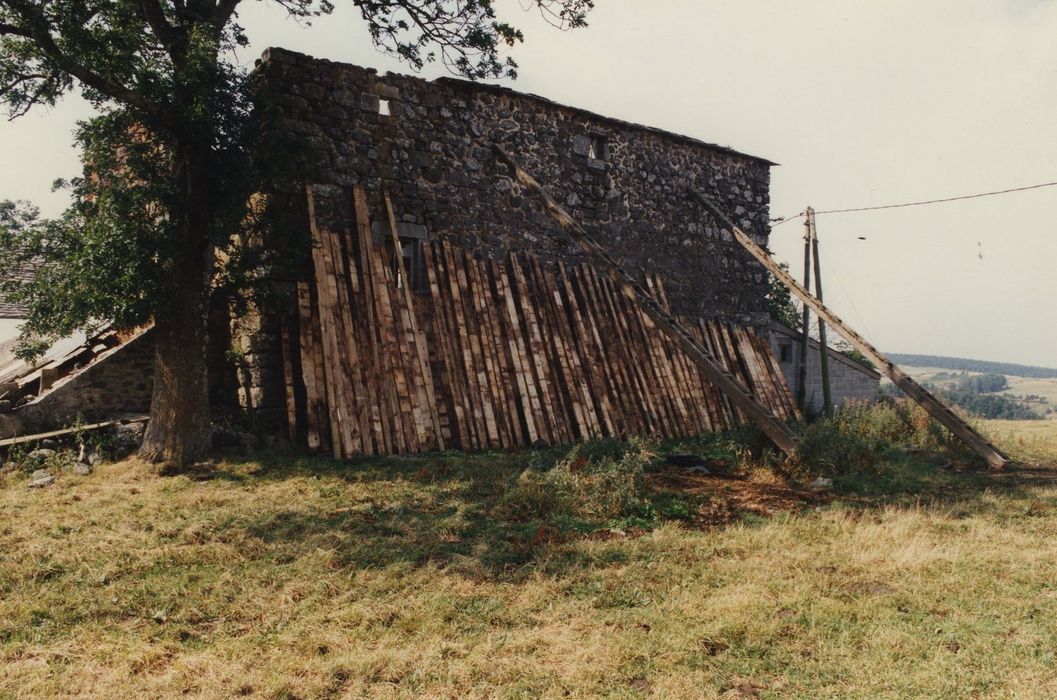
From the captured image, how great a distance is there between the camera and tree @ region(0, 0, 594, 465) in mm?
6844

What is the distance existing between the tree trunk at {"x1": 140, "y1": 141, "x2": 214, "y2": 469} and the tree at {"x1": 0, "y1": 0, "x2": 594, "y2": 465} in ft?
0.04

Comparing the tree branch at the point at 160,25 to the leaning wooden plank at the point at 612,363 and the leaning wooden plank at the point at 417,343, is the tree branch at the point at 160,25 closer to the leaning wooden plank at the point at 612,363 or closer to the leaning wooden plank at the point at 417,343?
the leaning wooden plank at the point at 417,343

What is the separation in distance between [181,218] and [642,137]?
8027 millimetres

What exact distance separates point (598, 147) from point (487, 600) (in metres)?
9.37

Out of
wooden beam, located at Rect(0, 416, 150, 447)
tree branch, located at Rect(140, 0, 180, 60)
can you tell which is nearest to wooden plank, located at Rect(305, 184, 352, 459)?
tree branch, located at Rect(140, 0, 180, 60)

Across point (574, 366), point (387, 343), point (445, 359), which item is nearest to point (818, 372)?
point (574, 366)

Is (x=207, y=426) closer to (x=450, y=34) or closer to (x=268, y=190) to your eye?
(x=268, y=190)

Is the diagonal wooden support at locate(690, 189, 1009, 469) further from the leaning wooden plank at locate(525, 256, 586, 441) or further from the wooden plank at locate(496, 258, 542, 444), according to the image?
the wooden plank at locate(496, 258, 542, 444)

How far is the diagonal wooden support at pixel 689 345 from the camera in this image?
312 inches

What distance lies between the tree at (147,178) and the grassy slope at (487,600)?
1.65 m

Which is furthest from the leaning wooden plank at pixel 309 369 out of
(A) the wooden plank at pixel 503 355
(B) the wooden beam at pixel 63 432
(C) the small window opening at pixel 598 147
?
(C) the small window opening at pixel 598 147

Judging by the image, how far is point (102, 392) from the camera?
28.8 feet

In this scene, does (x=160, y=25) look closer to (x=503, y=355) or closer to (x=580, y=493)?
(x=503, y=355)

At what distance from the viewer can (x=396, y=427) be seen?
8.37m
